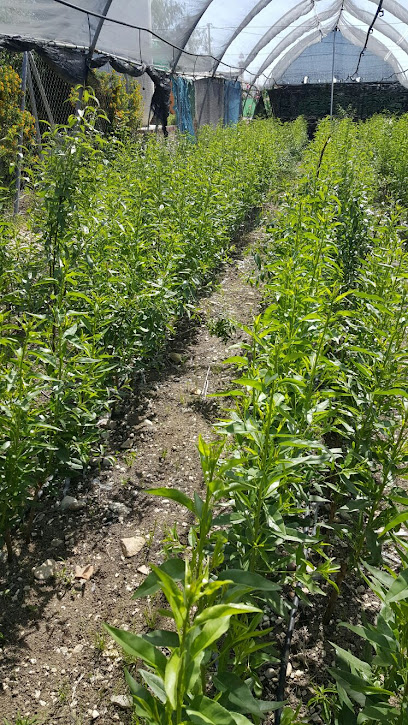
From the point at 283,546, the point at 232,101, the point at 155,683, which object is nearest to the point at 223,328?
the point at 283,546

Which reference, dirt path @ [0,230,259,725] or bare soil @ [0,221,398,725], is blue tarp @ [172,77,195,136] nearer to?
dirt path @ [0,230,259,725]

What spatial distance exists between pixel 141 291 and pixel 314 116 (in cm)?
2685

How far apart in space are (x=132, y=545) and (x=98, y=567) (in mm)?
188

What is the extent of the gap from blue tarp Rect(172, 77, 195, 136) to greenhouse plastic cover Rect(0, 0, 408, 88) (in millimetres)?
383

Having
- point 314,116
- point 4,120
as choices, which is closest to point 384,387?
point 4,120

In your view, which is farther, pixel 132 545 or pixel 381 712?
pixel 132 545

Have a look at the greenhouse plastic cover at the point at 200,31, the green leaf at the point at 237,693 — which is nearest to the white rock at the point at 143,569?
the green leaf at the point at 237,693

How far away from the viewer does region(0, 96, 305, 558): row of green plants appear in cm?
226

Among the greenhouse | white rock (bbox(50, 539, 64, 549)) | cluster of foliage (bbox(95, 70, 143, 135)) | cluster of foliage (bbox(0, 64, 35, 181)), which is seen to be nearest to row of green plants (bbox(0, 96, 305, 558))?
the greenhouse

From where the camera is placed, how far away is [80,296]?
2.37m

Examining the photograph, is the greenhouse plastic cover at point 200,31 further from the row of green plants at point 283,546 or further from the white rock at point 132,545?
the white rock at point 132,545

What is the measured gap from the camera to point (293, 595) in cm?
231

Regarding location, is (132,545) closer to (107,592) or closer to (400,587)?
(107,592)

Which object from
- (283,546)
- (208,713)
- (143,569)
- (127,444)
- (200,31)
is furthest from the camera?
(200,31)
